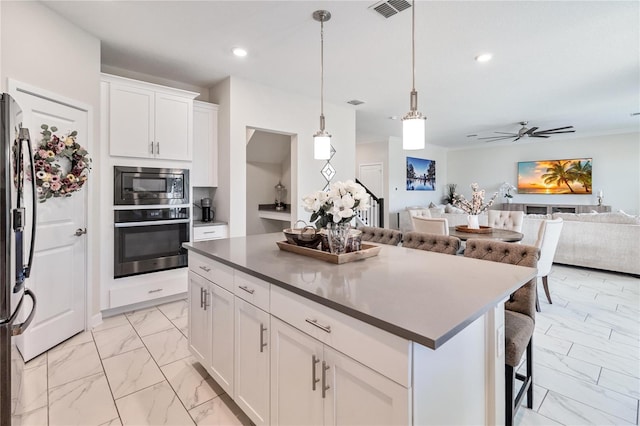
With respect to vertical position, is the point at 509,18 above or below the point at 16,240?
above

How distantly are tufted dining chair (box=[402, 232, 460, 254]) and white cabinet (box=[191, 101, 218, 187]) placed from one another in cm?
270

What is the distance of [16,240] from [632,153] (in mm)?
10787

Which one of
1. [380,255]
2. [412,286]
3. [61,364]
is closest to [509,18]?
[380,255]

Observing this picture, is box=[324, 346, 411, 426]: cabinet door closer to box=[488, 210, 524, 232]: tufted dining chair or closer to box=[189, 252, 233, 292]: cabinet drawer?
box=[189, 252, 233, 292]: cabinet drawer

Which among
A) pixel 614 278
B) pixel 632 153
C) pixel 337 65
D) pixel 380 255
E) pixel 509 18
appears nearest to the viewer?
pixel 380 255

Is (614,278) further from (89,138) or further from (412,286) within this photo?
(89,138)

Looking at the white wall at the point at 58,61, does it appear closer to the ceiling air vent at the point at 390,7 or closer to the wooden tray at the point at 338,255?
the wooden tray at the point at 338,255

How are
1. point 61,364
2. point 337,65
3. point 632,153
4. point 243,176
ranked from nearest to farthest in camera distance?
1. point 61,364
2. point 337,65
3. point 243,176
4. point 632,153

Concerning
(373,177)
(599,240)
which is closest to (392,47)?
(599,240)

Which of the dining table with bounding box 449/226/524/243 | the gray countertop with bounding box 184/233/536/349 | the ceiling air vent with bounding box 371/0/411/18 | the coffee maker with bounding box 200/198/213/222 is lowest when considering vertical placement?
the gray countertop with bounding box 184/233/536/349

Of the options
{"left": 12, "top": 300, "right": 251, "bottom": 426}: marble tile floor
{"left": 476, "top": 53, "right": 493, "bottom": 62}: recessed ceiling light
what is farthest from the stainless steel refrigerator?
{"left": 476, "top": 53, "right": 493, "bottom": 62}: recessed ceiling light

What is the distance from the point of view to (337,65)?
3.60 m

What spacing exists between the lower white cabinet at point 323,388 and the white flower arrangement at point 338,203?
63cm

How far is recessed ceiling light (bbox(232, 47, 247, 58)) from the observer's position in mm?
3218
